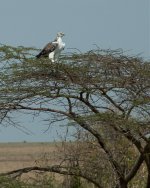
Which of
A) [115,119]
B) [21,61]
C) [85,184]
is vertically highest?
[21,61]

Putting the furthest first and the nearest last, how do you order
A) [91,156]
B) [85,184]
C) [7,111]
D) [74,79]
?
[85,184] < [91,156] < [7,111] < [74,79]

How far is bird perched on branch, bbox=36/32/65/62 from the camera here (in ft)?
29.1

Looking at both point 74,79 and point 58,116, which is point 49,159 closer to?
point 58,116

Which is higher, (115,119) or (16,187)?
(115,119)

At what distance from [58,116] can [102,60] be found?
1131mm

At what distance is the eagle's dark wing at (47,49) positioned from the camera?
363 inches

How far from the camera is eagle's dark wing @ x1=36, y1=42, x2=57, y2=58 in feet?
30.2

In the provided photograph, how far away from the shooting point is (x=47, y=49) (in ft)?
30.8

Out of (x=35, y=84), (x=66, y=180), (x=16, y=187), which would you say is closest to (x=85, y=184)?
(x=66, y=180)

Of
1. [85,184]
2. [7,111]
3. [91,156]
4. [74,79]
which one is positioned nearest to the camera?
[74,79]

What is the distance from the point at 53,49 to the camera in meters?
9.38

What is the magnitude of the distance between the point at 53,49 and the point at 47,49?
7cm

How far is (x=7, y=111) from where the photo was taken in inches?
359

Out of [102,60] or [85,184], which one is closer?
A: [102,60]
